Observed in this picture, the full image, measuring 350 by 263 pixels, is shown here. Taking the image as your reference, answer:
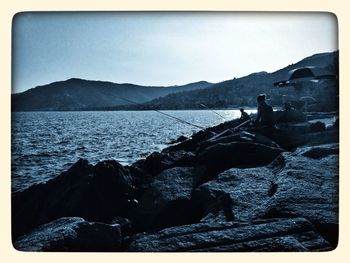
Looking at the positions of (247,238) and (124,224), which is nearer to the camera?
(247,238)

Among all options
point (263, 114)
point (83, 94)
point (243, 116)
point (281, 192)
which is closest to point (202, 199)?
point (281, 192)

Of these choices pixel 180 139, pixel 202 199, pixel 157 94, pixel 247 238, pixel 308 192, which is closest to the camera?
pixel 247 238

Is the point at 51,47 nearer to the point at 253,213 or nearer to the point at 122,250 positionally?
the point at 122,250

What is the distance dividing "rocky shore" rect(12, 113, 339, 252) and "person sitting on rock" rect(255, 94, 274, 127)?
0.12 m

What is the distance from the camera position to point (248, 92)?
3.75m

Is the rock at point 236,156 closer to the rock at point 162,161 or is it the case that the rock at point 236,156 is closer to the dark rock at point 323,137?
the rock at point 162,161

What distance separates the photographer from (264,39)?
366 cm

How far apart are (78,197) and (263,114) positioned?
69.9 inches

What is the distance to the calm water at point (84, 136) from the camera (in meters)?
3.63

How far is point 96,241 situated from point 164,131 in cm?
111

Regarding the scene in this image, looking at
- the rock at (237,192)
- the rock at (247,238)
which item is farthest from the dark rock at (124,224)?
the rock at (237,192)

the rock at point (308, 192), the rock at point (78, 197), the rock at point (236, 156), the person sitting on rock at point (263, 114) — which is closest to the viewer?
the rock at point (308, 192)

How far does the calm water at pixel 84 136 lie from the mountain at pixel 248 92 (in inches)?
3.6

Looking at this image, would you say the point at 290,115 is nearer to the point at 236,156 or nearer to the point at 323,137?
the point at 323,137
